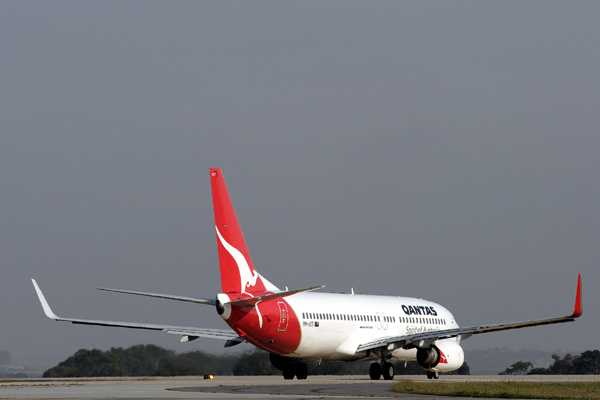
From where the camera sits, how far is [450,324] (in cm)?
5003

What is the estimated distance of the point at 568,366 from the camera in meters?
65.7

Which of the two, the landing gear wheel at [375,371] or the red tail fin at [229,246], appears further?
the landing gear wheel at [375,371]

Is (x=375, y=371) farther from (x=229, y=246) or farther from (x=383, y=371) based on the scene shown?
(x=229, y=246)

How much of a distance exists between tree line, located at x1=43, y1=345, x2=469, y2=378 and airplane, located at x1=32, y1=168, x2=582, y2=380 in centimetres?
232

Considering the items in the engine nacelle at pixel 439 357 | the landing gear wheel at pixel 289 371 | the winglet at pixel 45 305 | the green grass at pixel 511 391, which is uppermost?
the winglet at pixel 45 305

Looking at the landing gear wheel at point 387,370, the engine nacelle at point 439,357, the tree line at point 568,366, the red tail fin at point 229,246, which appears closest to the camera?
the red tail fin at point 229,246

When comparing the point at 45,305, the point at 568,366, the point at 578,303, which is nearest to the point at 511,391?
the point at 578,303

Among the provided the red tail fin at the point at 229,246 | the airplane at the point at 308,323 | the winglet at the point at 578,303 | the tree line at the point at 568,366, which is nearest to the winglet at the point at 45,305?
the airplane at the point at 308,323

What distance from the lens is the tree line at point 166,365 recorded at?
166ft

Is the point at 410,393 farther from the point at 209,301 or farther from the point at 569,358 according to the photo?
the point at 569,358

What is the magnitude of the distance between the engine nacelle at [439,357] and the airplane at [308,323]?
43 millimetres

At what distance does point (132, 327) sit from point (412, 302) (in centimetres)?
1436

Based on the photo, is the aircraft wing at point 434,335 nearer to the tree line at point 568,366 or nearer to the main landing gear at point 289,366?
the main landing gear at point 289,366

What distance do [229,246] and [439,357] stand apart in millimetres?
11548
